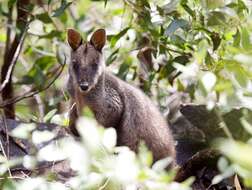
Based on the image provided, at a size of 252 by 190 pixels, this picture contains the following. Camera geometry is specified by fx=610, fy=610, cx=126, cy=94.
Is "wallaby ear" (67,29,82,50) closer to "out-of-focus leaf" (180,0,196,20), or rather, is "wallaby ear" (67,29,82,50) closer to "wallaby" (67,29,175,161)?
"wallaby" (67,29,175,161)

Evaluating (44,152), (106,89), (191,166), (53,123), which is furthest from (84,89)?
(44,152)

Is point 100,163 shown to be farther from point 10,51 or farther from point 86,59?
point 10,51

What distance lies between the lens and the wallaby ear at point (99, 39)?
5.93 metres

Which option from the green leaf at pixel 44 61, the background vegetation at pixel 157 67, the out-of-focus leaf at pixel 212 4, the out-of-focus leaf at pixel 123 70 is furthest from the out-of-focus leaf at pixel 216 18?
the green leaf at pixel 44 61

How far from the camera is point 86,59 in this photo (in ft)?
19.5

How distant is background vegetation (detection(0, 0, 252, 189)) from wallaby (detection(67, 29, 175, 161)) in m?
0.29

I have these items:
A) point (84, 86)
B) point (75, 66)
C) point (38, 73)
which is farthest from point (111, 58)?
point (38, 73)

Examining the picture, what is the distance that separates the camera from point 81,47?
19.7 feet

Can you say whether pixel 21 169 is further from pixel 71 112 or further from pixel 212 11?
pixel 212 11

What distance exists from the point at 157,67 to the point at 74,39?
58.7 inches

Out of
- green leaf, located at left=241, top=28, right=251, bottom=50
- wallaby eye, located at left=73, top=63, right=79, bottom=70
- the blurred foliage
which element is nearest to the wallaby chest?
wallaby eye, located at left=73, top=63, right=79, bottom=70

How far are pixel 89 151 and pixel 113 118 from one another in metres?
3.98

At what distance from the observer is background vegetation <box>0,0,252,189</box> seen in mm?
2096

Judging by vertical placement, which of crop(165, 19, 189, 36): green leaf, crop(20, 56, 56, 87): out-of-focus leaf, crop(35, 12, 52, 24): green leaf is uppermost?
crop(165, 19, 189, 36): green leaf
